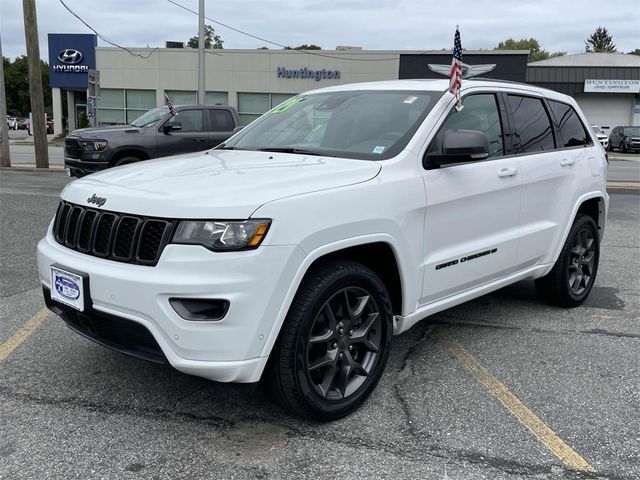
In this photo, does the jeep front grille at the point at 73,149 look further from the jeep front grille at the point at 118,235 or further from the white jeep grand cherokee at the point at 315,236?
the jeep front grille at the point at 118,235

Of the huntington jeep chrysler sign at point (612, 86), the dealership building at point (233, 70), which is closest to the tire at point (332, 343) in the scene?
the dealership building at point (233, 70)

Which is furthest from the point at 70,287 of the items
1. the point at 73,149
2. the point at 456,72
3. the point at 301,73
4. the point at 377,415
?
the point at 301,73

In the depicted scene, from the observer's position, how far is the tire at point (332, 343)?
2.98m

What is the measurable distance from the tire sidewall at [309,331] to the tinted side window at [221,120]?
34.3 feet

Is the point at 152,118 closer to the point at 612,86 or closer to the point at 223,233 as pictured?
the point at 223,233

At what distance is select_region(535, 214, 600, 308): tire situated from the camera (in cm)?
514

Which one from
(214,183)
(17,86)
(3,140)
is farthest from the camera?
(17,86)

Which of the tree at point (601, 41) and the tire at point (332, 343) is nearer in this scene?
the tire at point (332, 343)

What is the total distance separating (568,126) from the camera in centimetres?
527

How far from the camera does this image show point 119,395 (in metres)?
3.55

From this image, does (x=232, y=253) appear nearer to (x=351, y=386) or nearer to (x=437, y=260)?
(x=351, y=386)

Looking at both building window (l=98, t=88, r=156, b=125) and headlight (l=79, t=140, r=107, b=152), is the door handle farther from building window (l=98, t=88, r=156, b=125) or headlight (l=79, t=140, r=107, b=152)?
building window (l=98, t=88, r=156, b=125)

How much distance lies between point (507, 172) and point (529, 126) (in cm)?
72

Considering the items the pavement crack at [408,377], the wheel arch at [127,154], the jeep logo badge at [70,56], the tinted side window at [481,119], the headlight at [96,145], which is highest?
the jeep logo badge at [70,56]
